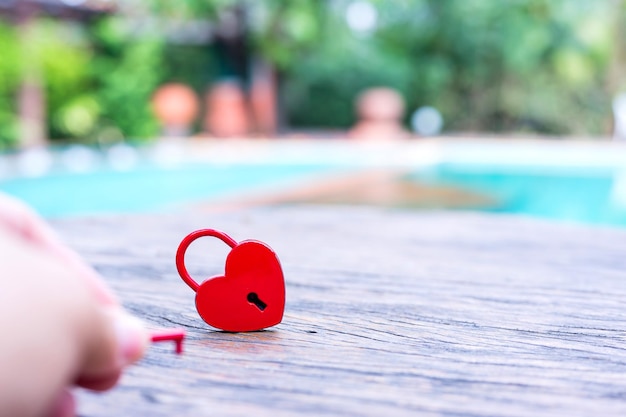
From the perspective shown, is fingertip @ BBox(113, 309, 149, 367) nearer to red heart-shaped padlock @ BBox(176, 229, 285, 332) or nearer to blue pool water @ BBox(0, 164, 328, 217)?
red heart-shaped padlock @ BBox(176, 229, 285, 332)

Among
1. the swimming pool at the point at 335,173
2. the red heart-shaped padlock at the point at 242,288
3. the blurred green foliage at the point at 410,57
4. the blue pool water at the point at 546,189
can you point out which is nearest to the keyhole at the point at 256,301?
the red heart-shaped padlock at the point at 242,288

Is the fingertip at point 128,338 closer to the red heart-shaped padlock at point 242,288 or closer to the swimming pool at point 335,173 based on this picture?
the red heart-shaped padlock at point 242,288

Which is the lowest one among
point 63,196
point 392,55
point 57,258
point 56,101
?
point 63,196

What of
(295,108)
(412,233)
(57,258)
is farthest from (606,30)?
(57,258)

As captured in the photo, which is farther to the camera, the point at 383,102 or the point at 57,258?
the point at 383,102

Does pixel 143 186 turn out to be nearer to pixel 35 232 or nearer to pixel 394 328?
pixel 394 328

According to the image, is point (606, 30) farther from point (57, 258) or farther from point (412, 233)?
point (57, 258)

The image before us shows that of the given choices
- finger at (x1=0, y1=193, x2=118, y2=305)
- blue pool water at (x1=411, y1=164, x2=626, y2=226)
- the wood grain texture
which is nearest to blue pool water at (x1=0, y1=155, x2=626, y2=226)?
blue pool water at (x1=411, y1=164, x2=626, y2=226)

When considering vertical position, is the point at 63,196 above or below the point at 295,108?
below

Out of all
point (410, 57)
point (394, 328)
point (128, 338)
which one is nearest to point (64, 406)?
point (128, 338)
